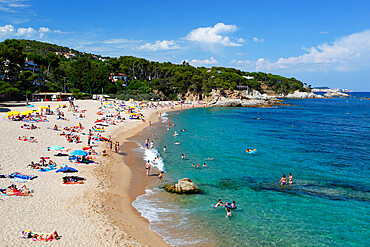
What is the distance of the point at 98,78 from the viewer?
8388cm

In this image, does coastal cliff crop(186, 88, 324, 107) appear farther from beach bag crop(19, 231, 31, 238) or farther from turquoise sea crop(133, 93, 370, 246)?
beach bag crop(19, 231, 31, 238)

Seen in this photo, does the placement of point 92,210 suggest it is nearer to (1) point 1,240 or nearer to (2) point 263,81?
(1) point 1,240

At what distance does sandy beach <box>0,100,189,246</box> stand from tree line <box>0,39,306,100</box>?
120 ft

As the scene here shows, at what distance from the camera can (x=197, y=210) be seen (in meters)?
15.4

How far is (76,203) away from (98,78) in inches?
2962

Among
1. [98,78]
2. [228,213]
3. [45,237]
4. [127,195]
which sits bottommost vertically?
[127,195]

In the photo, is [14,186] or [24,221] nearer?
[24,221]

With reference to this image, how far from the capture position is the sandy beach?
11414 millimetres

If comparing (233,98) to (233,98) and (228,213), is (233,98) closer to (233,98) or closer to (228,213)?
(233,98)

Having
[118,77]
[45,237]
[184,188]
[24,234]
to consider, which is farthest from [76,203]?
[118,77]

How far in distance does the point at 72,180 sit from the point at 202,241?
1012 centimetres

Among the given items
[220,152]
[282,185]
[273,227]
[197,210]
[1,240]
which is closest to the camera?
[1,240]

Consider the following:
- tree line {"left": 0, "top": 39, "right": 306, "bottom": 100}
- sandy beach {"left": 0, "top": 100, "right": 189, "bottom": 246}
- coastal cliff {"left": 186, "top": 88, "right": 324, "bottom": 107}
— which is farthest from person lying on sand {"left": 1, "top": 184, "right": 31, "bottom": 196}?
coastal cliff {"left": 186, "top": 88, "right": 324, "bottom": 107}

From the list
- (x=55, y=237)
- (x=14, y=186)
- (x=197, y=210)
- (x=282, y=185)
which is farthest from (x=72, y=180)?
(x=282, y=185)
